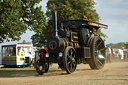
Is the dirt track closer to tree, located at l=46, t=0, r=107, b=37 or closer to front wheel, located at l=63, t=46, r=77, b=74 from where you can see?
front wheel, located at l=63, t=46, r=77, b=74

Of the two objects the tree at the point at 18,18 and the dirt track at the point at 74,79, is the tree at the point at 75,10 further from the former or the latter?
the dirt track at the point at 74,79

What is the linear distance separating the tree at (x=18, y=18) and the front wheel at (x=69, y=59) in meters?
8.48

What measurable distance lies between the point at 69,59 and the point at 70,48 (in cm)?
51

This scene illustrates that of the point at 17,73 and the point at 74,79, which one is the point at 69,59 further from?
the point at 17,73

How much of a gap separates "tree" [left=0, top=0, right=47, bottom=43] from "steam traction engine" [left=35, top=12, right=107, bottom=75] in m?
6.75

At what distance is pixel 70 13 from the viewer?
34.4 metres

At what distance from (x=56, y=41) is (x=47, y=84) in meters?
4.09

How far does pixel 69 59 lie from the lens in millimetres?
11422

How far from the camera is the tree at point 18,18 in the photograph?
61.3ft

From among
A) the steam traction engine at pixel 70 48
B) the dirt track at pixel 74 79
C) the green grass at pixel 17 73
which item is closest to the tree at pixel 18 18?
the green grass at pixel 17 73

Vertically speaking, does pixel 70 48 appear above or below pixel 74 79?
above

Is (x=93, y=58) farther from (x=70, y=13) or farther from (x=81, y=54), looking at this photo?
(x=70, y=13)

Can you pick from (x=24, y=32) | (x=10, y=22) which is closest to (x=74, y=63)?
(x=10, y=22)

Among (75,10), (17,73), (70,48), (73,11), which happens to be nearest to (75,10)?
(75,10)
